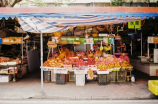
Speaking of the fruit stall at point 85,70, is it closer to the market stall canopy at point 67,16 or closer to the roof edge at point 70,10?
the market stall canopy at point 67,16

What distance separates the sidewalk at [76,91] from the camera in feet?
22.0

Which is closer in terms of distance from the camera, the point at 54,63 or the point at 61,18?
the point at 61,18

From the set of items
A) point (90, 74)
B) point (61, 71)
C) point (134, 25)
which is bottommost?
point (90, 74)

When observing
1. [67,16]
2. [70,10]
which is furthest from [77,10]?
[67,16]

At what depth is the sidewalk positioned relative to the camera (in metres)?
6.70

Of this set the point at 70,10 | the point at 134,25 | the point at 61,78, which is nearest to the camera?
the point at 70,10

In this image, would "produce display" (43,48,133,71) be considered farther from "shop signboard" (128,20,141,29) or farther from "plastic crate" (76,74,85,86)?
"shop signboard" (128,20,141,29)

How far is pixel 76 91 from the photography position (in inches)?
291

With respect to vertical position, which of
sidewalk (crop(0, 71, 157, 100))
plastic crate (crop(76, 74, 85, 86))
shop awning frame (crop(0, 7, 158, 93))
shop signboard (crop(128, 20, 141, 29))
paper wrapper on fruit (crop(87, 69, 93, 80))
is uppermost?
shop awning frame (crop(0, 7, 158, 93))

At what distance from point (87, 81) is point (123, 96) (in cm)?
280

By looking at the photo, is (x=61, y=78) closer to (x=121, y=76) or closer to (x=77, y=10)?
(x=121, y=76)

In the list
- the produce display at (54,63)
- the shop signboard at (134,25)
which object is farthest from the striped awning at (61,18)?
the produce display at (54,63)

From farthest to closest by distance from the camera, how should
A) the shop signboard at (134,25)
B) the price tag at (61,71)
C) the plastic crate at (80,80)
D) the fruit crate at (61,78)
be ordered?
the shop signboard at (134,25) < the fruit crate at (61,78) < the price tag at (61,71) < the plastic crate at (80,80)

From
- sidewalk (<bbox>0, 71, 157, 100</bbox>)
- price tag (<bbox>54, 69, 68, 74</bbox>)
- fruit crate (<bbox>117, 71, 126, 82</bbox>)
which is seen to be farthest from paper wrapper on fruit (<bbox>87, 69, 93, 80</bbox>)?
fruit crate (<bbox>117, 71, 126, 82</bbox>)
